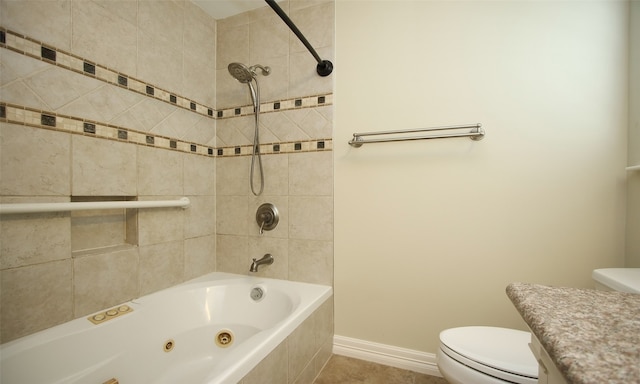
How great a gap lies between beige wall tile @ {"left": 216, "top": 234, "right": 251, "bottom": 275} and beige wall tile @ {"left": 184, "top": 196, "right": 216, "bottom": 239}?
0.11m

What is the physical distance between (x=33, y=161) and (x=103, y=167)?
0.71 ft

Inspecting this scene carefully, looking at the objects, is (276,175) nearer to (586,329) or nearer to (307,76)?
(307,76)

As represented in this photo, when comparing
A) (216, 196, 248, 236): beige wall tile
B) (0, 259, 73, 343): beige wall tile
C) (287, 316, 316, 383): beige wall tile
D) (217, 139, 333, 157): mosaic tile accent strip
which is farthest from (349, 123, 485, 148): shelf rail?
(0, 259, 73, 343): beige wall tile

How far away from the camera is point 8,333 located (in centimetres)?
86

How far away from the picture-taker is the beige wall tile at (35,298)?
2.81 ft

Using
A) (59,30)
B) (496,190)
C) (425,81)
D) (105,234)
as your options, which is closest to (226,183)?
(105,234)

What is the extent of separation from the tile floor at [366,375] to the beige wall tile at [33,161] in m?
1.46

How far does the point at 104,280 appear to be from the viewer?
1123 millimetres

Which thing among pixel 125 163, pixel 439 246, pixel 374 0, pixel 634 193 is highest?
pixel 374 0

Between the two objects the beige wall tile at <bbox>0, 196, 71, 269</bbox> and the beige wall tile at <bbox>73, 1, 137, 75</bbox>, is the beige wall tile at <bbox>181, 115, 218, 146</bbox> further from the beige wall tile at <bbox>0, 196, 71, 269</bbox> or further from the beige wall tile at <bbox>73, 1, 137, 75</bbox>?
the beige wall tile at <bbox>0, 196, 71, 269</bbox>

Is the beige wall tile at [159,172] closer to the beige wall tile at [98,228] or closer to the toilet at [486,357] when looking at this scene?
the beige wall tile at [98,228]

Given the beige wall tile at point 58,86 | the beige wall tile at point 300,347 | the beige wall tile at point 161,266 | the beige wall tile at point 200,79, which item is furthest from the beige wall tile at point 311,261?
the beige wall tile at point 58,86

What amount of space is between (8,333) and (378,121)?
1756 mm

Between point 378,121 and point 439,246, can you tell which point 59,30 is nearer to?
point 378,121
